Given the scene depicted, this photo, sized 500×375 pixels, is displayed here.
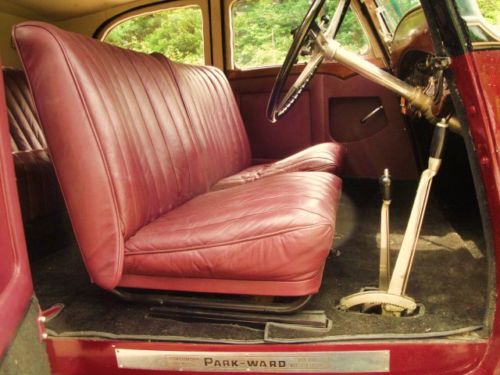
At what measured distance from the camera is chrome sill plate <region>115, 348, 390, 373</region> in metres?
1.01

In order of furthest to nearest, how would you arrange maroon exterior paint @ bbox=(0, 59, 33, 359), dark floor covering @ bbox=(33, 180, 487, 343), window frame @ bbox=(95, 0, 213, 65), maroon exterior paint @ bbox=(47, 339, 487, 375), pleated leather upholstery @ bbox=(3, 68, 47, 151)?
window frame @ bbox=(95, 0, 213, 65)
pleated leather upholstery @ bbox=(3, 68, 47, 151)
dark floor covering @ bbox=(33, 180, 487, 343)
maroon exterior paint @ bbox=(47, 339, 487, 375)
maroon exterior paint @ bbox=(0, 59, 33, 359)

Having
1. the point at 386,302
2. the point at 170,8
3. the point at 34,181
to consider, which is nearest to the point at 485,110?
the point at 386,302

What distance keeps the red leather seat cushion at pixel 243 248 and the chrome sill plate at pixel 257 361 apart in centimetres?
15

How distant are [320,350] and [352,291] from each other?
0.40 metres

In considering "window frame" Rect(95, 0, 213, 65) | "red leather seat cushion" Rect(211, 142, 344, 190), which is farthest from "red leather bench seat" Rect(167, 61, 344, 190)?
"window frame" Rect(95, 0, 213, 65)

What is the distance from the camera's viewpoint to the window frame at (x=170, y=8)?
3.14m

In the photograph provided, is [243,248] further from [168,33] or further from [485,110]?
[168,33]

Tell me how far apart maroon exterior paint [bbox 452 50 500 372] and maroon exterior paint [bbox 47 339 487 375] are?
25 centimetres

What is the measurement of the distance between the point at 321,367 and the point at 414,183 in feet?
6.12

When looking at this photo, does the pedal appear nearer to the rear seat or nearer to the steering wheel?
the steering wheel

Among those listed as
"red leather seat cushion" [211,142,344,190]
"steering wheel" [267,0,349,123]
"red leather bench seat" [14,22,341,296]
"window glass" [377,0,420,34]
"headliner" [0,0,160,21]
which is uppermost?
"headliner" [0,0,160,21]

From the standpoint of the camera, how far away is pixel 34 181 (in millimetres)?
1764

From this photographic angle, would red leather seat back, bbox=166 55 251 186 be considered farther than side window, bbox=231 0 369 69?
No

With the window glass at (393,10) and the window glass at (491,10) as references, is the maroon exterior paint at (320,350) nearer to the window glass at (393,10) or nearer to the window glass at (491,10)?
the window glass at (491,10)
